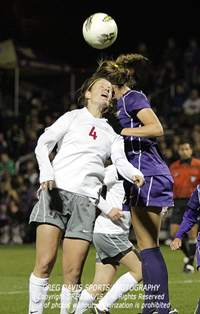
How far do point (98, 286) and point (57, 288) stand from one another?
2087mm

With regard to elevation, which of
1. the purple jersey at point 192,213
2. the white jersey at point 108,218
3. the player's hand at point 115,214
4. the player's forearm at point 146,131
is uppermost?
the player's forearm at point 146,131

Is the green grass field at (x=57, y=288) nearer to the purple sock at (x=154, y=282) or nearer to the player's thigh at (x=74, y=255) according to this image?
the purple sock at (x=154, y=282)

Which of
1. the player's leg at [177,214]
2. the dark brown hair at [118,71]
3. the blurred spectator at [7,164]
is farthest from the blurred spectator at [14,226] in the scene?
the dark brown hair at [118,71]

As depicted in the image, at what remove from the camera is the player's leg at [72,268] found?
140 inches

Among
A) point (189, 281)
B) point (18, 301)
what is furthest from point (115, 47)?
point (18, 301)

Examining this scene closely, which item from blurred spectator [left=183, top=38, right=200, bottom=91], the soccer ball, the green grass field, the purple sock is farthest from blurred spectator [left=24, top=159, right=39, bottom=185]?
the purple sock

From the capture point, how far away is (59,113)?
18.0m

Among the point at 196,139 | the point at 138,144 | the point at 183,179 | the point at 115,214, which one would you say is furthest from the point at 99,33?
the point at 196,139

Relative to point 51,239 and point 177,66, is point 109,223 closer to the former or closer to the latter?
point 51,239

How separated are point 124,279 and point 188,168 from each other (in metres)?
5.24

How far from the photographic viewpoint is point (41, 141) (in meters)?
3.67

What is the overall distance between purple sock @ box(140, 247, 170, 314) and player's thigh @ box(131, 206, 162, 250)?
8 cm

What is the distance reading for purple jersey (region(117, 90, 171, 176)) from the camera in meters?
4.09

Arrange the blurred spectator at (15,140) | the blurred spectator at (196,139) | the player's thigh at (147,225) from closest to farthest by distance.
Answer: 1. the player's thigh at (147,225)
2. the blurred spectator at (196,139)
3. the blurred spectator at (15,140)
